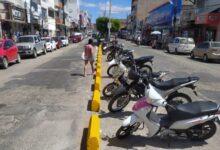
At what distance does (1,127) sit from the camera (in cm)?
682

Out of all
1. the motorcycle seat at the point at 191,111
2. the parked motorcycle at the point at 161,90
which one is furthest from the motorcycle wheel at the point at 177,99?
the motorcycle seat at the point at 191,111

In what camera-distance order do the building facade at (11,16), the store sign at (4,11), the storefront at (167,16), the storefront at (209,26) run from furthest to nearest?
the storefront at (167,16), the storefront at (209,26), the building facade at (11,16), the store sign at (4,11)

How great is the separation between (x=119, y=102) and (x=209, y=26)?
29416 mm

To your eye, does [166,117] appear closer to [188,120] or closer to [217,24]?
[188,120]

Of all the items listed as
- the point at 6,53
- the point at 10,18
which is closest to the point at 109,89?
the point at 6,53

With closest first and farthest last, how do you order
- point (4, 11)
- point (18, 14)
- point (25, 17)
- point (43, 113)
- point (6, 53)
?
point (43, 113)
point (6, 53)
point (4, 11)
point (18, 14)
point (25, 17)

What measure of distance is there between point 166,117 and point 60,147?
209 centimetres

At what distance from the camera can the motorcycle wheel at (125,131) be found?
5.94 metres

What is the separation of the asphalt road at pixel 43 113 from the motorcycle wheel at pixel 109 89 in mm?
560

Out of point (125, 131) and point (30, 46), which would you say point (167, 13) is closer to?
point (30, 46)

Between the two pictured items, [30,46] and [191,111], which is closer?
[191,111]

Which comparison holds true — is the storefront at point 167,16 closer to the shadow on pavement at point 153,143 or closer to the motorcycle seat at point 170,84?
the motorcycle seat at point 170,84

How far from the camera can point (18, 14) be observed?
35.7 meters

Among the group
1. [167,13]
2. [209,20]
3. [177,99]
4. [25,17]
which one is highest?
[167,13]
